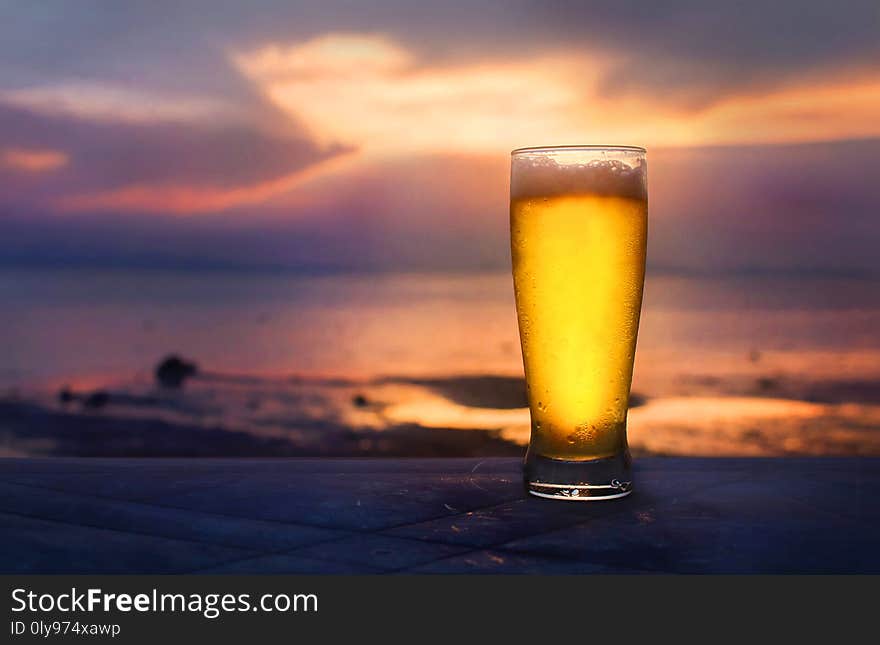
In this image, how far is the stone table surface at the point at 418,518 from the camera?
1.76 meters

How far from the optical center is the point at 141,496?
2283mm

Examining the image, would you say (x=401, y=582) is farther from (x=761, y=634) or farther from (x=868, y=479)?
(x=868, y=479)

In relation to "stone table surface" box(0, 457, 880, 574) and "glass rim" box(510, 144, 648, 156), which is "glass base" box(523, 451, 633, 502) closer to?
"stone table surface" box(0, 457, 880, 574)

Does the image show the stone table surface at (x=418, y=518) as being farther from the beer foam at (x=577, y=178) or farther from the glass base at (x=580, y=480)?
the beer foam at (x=577, y=178)

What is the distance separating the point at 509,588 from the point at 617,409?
0.77m

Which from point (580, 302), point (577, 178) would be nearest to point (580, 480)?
point (580, 302)

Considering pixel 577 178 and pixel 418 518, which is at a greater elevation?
pixel 577 178

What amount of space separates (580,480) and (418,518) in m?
0.38

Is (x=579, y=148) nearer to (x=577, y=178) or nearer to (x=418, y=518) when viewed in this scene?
(x=577, y=178)

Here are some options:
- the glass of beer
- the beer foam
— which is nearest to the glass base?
the glass of beer

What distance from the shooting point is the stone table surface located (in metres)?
1.76

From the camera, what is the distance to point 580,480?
228 centimetres

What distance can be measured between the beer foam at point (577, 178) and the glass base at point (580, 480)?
1.73 ft

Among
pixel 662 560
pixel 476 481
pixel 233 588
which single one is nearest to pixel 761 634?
pixel 662 560
